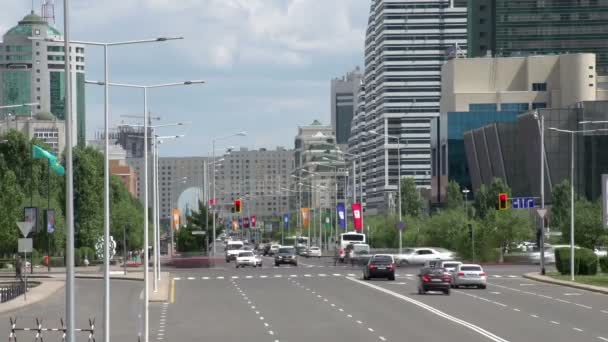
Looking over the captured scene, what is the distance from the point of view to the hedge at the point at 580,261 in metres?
73.9

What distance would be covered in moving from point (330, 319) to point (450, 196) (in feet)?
364

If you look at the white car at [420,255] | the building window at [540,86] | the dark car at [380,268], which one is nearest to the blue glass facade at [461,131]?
the building window at [540,86]

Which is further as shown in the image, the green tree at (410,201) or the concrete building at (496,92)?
the concrete building at (496,92)

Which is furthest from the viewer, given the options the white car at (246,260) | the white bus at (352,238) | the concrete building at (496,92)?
the concrete building at (496,92)

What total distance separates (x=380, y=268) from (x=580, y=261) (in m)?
11.1

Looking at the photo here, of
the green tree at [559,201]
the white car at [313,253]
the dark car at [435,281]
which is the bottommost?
the white car at [313,253]

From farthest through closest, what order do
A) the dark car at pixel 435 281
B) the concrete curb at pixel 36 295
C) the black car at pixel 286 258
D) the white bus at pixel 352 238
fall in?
1. the white bus at pixel 352 238
2. the black car at pixel 286 258
3. the dark car at pixel 435 281
4. the concrete curb at pixel 36 295

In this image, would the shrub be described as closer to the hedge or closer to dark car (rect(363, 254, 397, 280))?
the hedge

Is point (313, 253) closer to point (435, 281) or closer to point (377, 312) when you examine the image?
point (435, 281)

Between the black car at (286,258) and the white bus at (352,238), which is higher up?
the white bus at (352,238)

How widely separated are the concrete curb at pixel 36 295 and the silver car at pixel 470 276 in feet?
63.0

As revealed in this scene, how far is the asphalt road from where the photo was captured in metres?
36.1

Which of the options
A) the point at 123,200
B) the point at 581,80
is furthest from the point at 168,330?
the point at 581,80

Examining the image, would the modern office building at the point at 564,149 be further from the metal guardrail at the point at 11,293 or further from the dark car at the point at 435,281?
the metal guardrail at the point at 11,293
